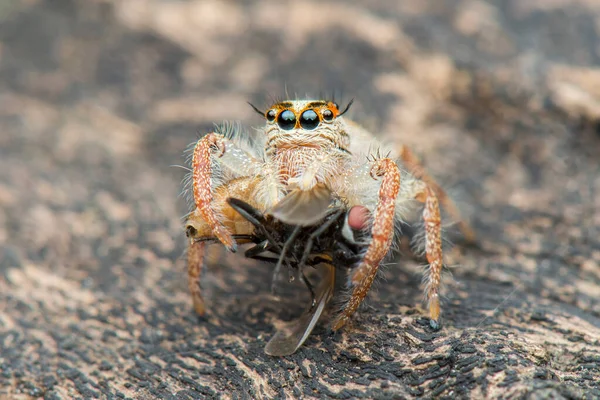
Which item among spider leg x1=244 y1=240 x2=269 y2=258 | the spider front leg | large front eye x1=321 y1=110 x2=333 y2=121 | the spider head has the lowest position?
spider leg x1=244 y1=240 x2=269 y2=258

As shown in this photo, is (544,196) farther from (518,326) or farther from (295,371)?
(295,371)

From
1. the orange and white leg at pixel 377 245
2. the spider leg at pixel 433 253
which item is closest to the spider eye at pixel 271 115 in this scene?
the orange and white leg at pixel 377 245

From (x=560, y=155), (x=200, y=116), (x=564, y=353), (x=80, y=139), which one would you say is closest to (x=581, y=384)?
(x=564, y=353)

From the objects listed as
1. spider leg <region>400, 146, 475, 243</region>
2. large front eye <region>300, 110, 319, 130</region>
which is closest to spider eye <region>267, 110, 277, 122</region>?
large front eye <region>300, 110, 319, 130</region>

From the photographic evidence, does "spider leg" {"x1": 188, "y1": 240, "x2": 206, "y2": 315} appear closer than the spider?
No

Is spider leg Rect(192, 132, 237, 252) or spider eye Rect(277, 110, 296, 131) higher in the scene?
spider eye Rect(277, 110, 296, 131)

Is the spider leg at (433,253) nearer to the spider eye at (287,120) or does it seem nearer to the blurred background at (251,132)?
the blurred background at (251,132)

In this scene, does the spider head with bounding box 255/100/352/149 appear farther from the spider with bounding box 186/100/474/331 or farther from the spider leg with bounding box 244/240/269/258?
the spider leg with bounding box 244/240/269/258

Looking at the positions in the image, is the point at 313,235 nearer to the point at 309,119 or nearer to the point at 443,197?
the point at 309,119
